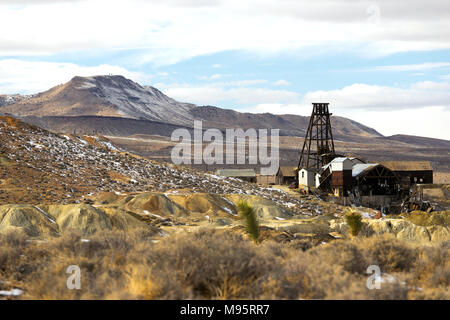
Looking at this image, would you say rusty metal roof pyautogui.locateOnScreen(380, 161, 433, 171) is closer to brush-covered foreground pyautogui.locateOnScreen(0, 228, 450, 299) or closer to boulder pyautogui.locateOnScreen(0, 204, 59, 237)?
boulder pyautogui.locateOnScreen(0, 204, 59, 237)

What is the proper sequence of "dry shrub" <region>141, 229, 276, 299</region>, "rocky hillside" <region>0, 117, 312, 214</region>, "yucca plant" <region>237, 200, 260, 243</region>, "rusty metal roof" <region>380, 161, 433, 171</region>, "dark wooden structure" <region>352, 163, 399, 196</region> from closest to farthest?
Answer: "dry shrub" <region>141, 229, 276, 299</region> → "yucca plant" <region>237, 200, 260, 243</region> → "rocky hillside" <region>0, 117, 312, 214</region> → "dark wooden structure" <region>352, 163, 399, 196</region> → "rusty metal roof" <region>380, 161, 433, 171</region>

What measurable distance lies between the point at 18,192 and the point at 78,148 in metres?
19.3

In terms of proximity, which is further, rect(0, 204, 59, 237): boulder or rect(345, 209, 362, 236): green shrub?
rect(0, 204, 59, 237): boulder

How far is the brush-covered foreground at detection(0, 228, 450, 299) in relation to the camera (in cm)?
1019

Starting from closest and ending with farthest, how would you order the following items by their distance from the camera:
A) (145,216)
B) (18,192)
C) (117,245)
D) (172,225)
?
(117,245)
(172,225)
(145,216)
(18,192)

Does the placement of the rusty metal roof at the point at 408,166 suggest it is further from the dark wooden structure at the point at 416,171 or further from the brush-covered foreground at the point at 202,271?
the brush-covered foreground at the point at 202,271

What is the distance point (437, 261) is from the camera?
1501 cm

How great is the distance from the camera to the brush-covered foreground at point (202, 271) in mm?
10188

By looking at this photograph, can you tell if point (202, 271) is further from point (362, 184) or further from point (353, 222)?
point (362, 184)

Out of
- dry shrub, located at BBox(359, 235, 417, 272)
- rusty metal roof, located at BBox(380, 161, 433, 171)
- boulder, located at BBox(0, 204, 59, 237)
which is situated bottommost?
boulder, located at BBox(0, 204, 59, 237)

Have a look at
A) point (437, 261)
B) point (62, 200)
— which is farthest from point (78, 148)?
point (437, 261)

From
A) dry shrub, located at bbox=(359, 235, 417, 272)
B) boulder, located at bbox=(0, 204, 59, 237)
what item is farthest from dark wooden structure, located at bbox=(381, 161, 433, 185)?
dry shrub, located at bbox=(359, 235, 417, 272)

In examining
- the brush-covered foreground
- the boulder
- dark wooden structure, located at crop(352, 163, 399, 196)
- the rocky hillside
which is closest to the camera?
the brush-covered foreground
